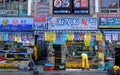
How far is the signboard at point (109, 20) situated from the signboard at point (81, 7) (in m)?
1.29

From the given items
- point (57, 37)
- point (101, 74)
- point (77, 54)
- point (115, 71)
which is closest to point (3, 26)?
point (57, 37)

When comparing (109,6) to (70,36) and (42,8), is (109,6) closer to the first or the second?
(70,36)

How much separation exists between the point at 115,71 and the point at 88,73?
5337 mm

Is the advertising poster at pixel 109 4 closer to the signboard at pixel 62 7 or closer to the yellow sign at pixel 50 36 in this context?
the signboard at pixel 62 7

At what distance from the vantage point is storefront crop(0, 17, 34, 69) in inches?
1062

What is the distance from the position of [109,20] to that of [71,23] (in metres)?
3.12

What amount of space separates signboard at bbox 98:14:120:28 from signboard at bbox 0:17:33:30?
5.77 meters

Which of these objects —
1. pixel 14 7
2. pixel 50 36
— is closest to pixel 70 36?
pixel 50 36

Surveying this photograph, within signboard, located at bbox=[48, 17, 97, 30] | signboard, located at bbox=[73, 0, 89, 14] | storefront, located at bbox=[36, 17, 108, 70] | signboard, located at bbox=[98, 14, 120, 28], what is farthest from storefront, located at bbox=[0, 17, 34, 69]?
signboard, located at bbox=[98, 14, 120, 28]

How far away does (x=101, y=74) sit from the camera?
24.4 metres

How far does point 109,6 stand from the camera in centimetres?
2784

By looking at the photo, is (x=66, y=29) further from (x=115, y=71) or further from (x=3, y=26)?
(x=115, y=71)

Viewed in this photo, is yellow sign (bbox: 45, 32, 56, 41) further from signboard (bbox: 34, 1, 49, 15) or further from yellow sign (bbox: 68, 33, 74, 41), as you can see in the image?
signboard (bbox: 34, 1, 49, 15)

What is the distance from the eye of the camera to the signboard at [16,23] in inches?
1066
